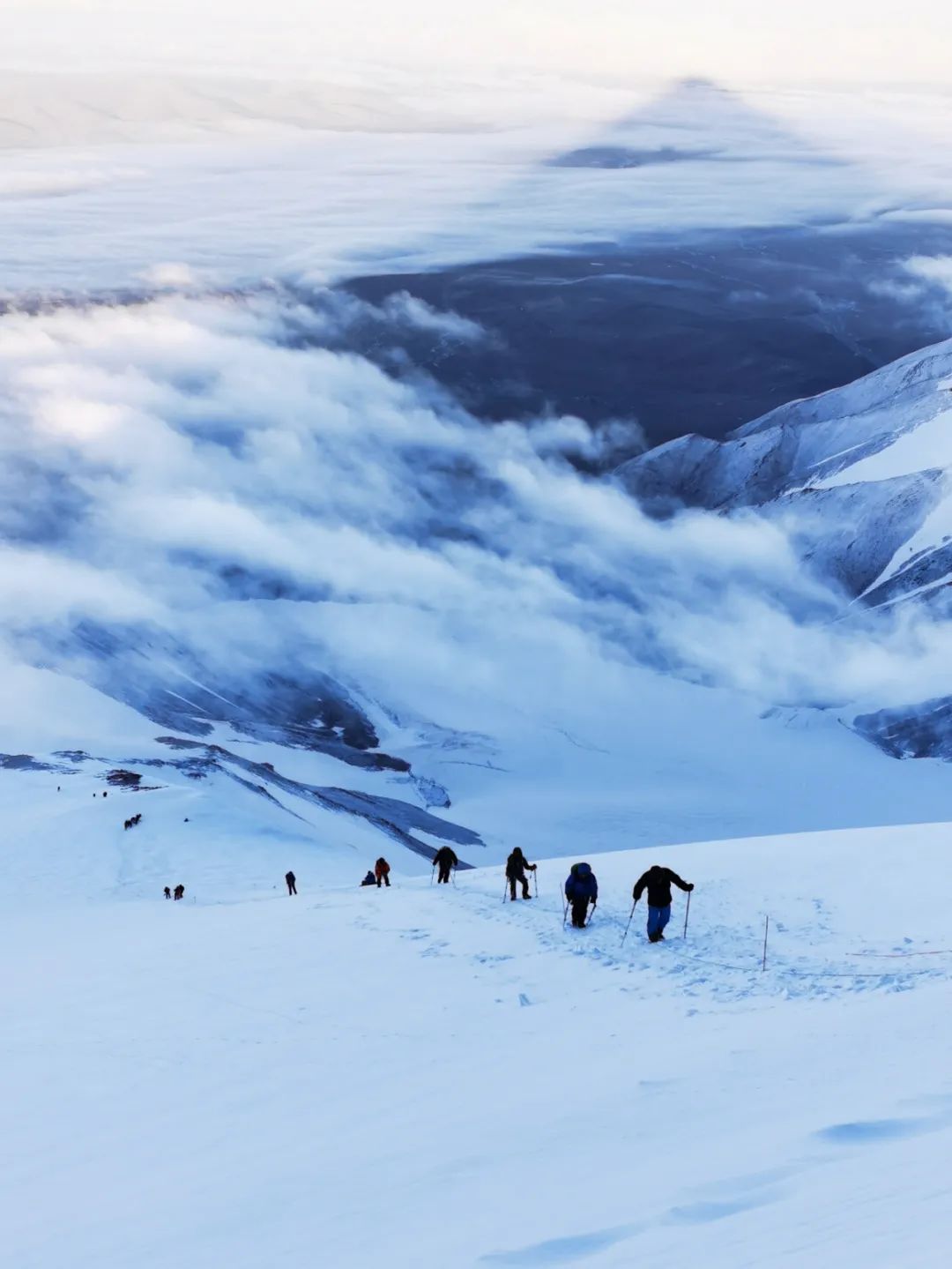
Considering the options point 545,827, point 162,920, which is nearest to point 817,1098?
point 162,920

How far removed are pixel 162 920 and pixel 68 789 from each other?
84.1ft

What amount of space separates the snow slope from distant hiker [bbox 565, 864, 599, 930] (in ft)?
1.17

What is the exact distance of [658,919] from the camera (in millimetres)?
19750

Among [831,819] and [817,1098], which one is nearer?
[817,1098]

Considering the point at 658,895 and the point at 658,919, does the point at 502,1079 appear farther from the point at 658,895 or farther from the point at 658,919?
the point at 658,919

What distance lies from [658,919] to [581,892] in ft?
4.97

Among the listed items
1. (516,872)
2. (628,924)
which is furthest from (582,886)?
(516,872)

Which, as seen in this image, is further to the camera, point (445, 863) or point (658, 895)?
point (445, 863)

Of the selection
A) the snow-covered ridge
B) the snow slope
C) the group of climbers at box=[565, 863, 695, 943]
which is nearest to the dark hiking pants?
the snow slope

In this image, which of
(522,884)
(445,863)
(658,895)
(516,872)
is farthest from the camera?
(445,863)

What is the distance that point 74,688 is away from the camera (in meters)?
122

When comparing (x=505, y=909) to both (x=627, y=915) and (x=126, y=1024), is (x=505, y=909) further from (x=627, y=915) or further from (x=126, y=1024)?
(x=126, y=1024)

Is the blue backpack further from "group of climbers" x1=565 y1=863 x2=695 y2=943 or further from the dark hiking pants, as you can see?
the dark hiking pants

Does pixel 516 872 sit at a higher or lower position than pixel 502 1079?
higher
